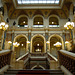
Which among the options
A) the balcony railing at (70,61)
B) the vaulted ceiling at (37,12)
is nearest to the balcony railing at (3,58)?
the balcony railing at (70,61)

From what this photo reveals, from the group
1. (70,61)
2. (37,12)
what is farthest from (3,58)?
(37,12)

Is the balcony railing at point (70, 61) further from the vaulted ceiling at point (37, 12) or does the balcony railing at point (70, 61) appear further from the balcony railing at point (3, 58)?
the vaulted ceiling at point (37, 12)

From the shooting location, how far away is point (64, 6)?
54.3 feet

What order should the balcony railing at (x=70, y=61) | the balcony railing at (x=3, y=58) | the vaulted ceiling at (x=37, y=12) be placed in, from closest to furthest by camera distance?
the balcony railing at (x=70, y=61)
the balcony railing at (x=3, y=58)
the vaulted ceiling at (x=37, y=12)

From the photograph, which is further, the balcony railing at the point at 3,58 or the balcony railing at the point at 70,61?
the balcony railing at the point at 3,58

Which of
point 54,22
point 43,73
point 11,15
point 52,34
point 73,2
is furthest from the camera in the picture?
point 54,22

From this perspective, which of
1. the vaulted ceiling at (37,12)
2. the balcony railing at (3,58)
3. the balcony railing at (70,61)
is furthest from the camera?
the vaulted ceiling at (37,12)

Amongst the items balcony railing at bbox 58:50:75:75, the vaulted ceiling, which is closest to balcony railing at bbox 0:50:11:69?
balcony railing at bbox 58:50:75:75

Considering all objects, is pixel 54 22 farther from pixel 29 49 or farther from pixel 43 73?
pixel 43 73

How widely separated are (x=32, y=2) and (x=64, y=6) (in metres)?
6.42

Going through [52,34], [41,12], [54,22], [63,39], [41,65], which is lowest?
[41,65]

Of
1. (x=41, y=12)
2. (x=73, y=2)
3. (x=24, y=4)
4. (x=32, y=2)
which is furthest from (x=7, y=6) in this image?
(x=73, y=2)

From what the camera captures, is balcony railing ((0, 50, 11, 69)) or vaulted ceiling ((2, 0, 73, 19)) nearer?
balcony railing ((0, 50, 11, 69))

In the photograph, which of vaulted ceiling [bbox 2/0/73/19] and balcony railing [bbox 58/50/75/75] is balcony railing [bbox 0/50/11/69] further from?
vaulted ceiling [bbox 2/0/73/19]
